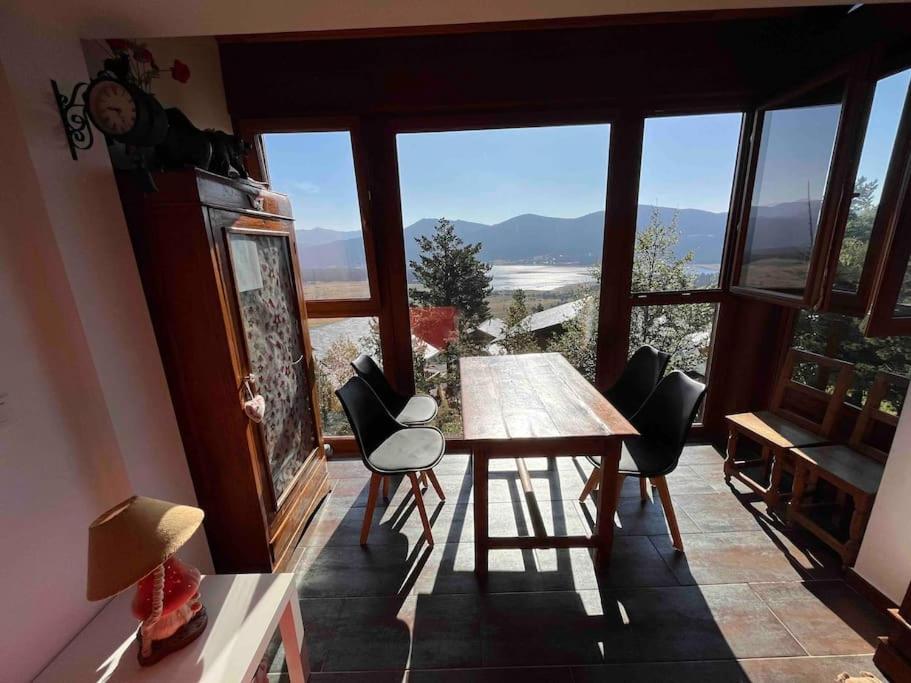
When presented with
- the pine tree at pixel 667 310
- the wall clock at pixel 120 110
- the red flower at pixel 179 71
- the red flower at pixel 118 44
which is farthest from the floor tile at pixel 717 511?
the red flower at pixel 118 44

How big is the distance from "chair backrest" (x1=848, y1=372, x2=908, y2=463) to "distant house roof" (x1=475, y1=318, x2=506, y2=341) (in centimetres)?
200

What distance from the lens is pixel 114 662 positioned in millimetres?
991

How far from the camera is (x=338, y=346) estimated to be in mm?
2598

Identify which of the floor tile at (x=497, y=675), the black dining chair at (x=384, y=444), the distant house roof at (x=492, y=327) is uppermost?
the distant house roof at (x=492, y=327)

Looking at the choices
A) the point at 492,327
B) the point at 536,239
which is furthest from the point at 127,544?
the point at 536,239

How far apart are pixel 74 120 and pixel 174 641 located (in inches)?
63.5

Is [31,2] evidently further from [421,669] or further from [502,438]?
[421,669]

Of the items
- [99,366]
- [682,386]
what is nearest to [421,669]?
[99,366]

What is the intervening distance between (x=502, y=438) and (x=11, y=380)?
1.55m

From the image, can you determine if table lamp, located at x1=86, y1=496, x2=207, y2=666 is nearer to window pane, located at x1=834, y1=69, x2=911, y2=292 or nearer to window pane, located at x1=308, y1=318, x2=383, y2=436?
window pane, located at x1=308, y1=318, x2=383, y2=436

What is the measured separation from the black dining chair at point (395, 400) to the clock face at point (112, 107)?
1419 mm

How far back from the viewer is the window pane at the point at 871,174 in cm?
150

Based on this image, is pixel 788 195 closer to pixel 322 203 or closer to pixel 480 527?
pixel 480 527

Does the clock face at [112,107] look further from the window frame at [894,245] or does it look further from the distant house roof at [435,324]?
the window frame at [894,245]
